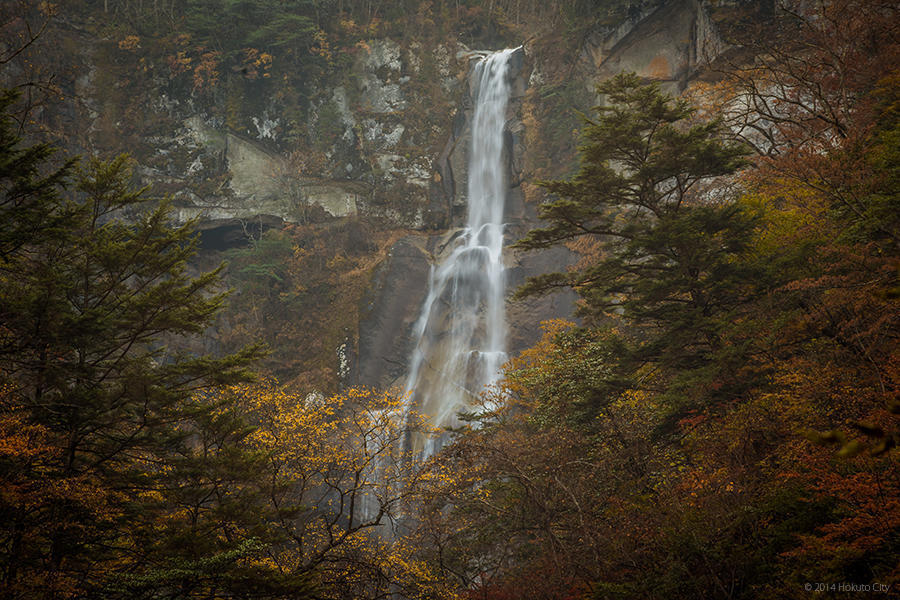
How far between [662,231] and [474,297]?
15.3 m

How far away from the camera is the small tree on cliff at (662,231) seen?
401 inches

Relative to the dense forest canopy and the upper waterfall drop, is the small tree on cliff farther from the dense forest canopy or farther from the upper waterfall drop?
the upper waterfall drop

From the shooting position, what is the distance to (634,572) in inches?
257

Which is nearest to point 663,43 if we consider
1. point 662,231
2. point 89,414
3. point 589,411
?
point 662,231

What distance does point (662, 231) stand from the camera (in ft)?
33.6

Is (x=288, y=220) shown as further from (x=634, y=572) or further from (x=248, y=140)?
(x=634, y=572)

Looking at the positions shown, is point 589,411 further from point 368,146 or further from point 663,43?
point 368,146

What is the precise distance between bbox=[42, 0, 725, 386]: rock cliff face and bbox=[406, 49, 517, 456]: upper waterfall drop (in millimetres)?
699

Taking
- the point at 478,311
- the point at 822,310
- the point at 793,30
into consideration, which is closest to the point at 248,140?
the point at 478,311

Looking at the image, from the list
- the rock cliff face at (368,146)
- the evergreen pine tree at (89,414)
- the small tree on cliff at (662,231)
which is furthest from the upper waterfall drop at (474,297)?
the evergreen pine tree at (89,414)

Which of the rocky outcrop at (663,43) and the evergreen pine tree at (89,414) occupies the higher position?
the rocky outcrop at (663,43)

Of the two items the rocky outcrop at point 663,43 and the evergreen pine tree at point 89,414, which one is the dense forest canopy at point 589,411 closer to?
the evergreen pine tree at point 89,414

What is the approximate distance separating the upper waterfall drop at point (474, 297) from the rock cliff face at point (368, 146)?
0.70 meters

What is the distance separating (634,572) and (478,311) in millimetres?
18517
